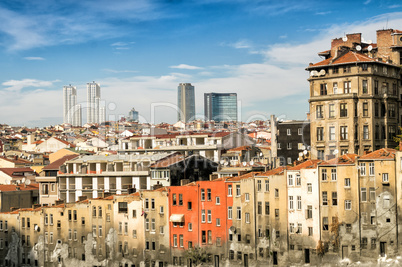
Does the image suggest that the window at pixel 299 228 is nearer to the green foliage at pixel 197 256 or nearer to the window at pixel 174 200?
the green foliage at pixel 197 256

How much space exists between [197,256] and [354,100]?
30.1 meters

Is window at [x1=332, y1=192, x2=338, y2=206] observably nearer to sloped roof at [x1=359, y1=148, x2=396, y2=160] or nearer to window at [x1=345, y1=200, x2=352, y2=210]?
window at [x1=345, y1=200, x2=352, y2=210]

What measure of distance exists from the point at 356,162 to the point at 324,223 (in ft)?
26.1

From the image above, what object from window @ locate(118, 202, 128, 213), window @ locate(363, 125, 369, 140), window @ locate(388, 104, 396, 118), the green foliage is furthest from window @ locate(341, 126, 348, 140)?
window @ locate(118, 202, 128, 213)

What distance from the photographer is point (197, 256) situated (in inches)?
3196

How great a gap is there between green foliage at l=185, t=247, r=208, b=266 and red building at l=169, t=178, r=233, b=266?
0.51 meters

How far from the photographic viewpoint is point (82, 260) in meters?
91.2

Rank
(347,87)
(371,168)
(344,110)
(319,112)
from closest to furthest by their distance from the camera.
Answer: (371,168) → (344,110) → (347,87) → (319,112)

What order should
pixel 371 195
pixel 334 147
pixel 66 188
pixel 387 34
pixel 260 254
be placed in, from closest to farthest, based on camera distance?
pixel 371 195 < pixel 260 254 < pixel 334 147 < pixel 387 34 < pixel 66 188

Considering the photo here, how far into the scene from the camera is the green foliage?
266 ft

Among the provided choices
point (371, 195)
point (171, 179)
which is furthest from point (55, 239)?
point (371, 195)

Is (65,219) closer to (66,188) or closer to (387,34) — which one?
(66,188)

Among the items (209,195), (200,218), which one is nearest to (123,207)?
(200,218)

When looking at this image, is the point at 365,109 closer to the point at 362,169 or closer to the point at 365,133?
the point at 365,133
